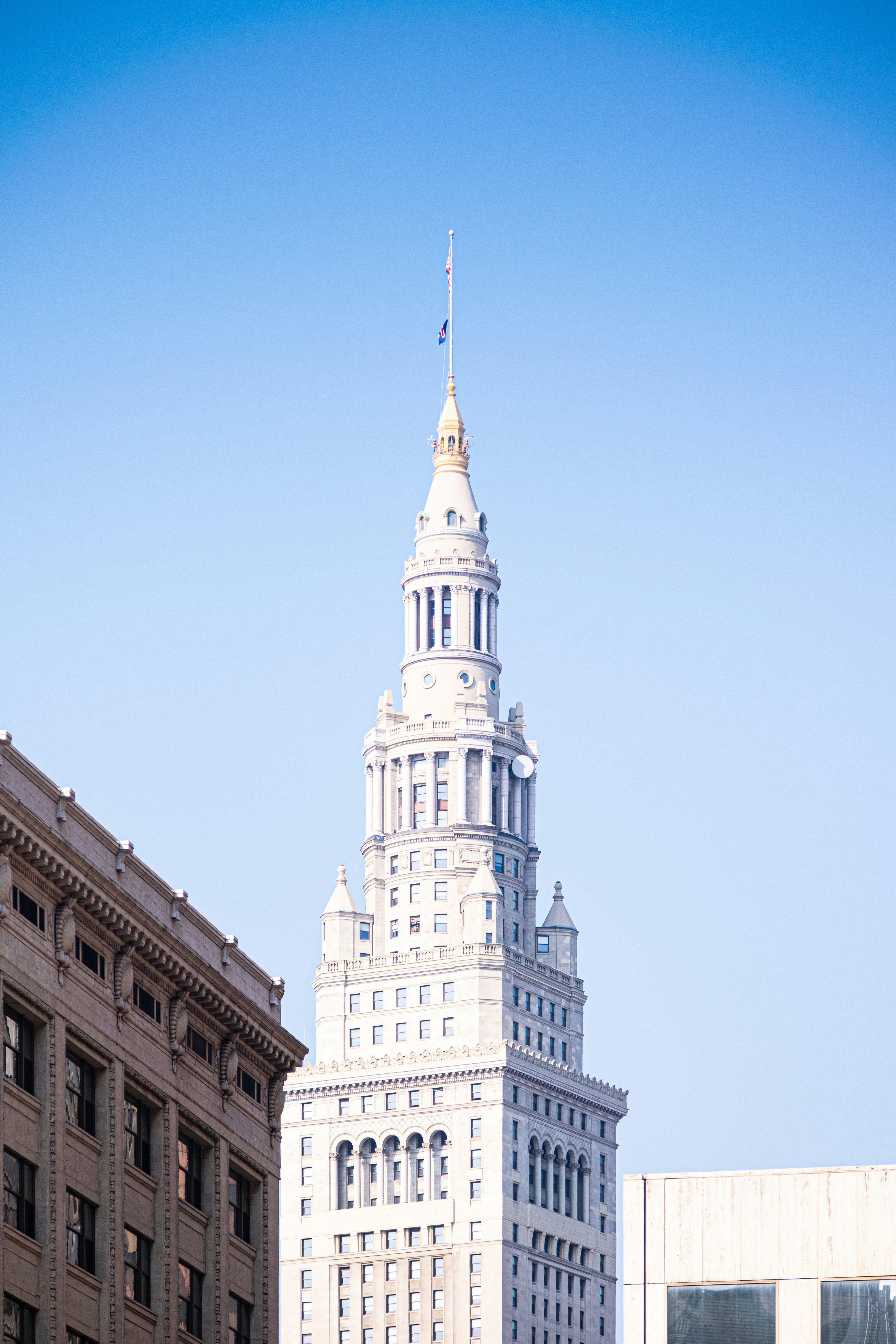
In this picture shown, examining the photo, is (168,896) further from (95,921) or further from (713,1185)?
(713,1185)

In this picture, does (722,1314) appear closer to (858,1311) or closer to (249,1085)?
(858,1311)

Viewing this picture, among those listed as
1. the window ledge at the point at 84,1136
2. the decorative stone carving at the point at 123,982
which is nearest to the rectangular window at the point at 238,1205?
the decorative stone carving at the point at 123,982

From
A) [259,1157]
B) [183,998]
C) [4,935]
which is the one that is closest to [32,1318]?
[4,935]

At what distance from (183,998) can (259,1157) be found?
12.0m

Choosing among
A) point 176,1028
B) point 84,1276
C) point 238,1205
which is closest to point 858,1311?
point 84,1276

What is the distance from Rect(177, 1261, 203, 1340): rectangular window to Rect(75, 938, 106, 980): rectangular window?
39.7ft

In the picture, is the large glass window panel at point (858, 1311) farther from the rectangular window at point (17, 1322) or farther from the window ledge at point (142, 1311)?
the window ledge at point (142, 1311)

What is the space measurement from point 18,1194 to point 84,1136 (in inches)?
206

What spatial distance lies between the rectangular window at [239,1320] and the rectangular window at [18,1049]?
2184cm

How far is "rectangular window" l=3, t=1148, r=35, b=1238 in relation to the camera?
83750mm

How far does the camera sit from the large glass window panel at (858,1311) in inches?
3265

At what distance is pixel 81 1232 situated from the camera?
90062 mm

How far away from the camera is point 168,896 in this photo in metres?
102

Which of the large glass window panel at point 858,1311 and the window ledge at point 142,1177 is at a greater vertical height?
the window ledge at point 142,1177
